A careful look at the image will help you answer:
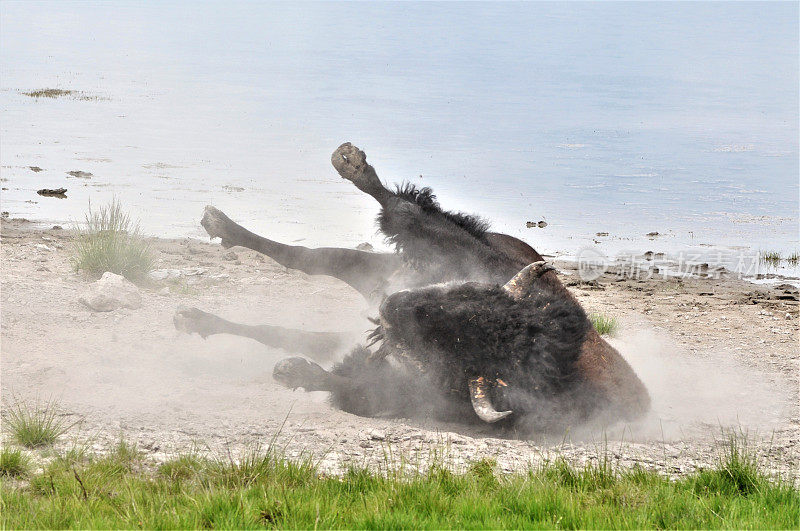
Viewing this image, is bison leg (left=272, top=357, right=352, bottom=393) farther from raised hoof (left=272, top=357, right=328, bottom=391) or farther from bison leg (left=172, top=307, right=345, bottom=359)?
bison leg (left=172, top=307, right=345, bottom=359)

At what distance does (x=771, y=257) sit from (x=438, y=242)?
296 inches

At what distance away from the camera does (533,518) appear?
330cm

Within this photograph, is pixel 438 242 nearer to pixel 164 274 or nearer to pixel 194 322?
pixel 194 322

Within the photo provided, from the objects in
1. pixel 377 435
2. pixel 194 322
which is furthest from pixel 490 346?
pixel 194 322

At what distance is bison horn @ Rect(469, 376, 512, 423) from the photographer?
13.9 feet

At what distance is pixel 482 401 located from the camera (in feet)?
14.7

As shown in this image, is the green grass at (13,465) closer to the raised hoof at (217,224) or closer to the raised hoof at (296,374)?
the raised hoof at (296,374)

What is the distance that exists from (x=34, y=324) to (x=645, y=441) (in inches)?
199

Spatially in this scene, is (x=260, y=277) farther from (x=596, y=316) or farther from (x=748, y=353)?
(x=748, y=353)

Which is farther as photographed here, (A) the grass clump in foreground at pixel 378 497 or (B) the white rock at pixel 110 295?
(B) the white rock at pixel 110 295

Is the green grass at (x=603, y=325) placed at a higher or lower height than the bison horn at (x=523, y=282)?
lower

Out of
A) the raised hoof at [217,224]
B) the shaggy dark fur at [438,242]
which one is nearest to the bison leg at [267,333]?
the raised hoof at [217,224]

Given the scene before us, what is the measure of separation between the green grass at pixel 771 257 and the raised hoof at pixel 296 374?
826 cm

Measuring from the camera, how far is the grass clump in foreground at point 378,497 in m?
3.11
